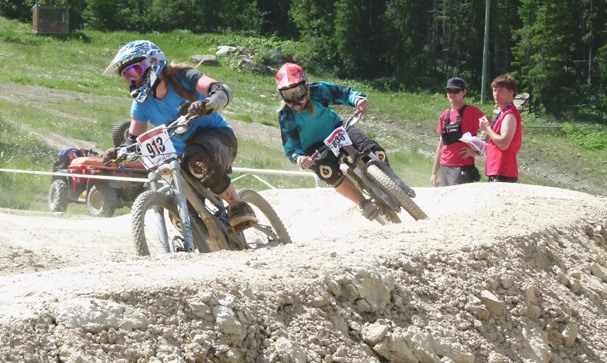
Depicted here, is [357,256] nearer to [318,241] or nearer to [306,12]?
[318,241]

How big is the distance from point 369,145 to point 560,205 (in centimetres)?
179

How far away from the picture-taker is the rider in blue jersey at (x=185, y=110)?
25.4ft

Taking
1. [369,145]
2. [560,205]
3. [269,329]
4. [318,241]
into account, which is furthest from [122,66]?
[560,205]

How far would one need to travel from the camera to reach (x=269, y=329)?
16.2 feet

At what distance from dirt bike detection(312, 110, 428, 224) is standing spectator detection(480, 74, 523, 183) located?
123cm

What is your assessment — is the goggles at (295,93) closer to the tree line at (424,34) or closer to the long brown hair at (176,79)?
the long brown hair at (176,79)

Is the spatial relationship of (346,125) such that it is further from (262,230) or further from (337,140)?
(262,230)

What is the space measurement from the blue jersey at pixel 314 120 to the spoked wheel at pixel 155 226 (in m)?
1.82

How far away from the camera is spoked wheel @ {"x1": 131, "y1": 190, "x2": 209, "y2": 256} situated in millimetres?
7355

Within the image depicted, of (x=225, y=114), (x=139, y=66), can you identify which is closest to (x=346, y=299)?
(x=139, y=66)

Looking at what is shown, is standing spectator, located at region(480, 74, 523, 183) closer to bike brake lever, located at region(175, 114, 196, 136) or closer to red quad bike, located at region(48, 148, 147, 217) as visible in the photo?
bike brake lever, located at region(175, 114, 196, 136)

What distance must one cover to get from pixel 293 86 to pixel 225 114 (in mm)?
29263

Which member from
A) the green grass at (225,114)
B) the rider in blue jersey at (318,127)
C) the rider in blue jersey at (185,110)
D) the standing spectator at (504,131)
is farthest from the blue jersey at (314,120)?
the green grass at (225,114)

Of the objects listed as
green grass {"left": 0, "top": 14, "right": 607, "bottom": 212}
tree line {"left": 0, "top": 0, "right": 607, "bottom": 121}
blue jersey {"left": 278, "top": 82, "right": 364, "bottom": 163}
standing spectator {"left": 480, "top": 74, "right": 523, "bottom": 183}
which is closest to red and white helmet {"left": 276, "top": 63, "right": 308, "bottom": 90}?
blue jersey {"left": 278, "top": 82, "right": 364, "bottom": 163}
